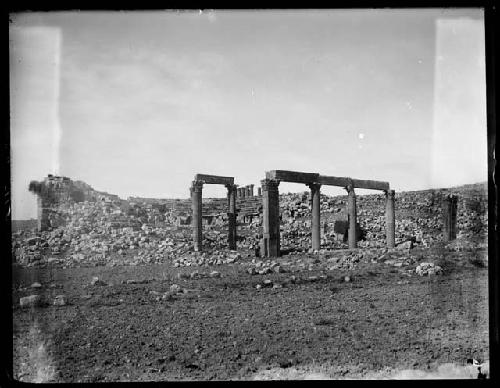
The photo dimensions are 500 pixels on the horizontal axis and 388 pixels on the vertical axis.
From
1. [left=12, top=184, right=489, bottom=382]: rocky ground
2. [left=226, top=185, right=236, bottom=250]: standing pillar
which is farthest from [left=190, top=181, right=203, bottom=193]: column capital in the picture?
[left=12, top=184, right=489, bottom=382]: rocky ground

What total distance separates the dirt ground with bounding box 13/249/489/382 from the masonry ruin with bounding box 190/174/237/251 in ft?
21.4

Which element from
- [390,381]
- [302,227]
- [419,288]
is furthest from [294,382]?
[302,227]

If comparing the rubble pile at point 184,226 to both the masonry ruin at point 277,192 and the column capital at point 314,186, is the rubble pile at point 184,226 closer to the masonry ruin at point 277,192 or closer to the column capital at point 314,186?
the masonry ruin at point 277,192

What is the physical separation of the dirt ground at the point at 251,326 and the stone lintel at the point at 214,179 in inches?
256

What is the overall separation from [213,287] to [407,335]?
14.8 feet

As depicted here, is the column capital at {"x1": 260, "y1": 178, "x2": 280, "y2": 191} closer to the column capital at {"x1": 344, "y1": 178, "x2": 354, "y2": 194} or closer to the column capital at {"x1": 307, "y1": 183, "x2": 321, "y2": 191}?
the column capital at {"x1": 307, "y1": 183, "x2": 321, "y2": 191}

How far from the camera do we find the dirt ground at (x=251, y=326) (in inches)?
214

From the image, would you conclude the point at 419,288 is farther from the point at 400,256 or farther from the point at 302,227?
the point at 302,227

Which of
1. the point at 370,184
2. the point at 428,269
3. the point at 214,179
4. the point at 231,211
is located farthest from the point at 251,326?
the point at 370,184

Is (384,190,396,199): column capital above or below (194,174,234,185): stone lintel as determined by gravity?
below

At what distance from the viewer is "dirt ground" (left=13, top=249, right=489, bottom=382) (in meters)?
5.43

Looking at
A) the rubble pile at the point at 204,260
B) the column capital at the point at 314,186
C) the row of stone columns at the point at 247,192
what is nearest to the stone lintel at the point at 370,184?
the column capital at the point at 314,186

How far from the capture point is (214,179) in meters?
16.6

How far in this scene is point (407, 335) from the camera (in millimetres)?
6277
